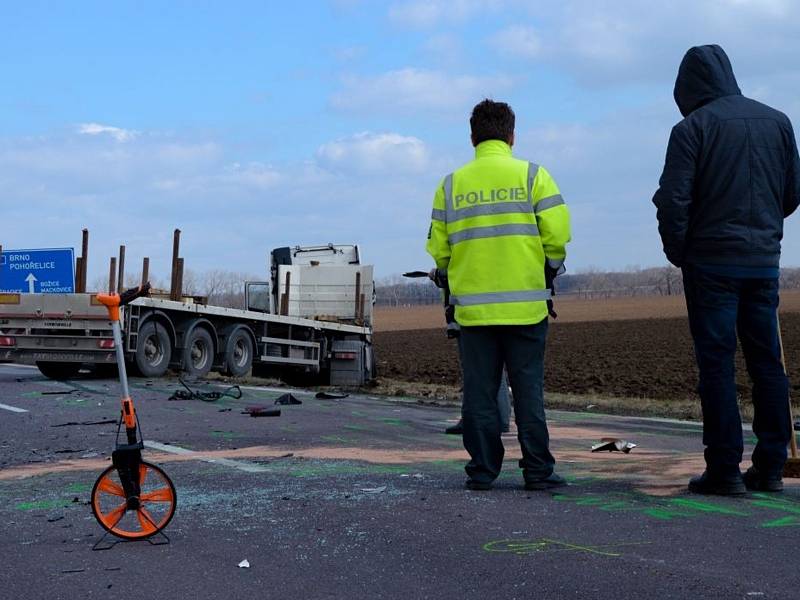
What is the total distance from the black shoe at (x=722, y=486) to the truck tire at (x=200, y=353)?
541 inches

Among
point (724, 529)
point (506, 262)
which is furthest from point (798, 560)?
point (506, 262)

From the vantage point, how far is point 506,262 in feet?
18.8

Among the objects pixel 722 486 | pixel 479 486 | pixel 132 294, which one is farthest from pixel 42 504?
pixel 722 486

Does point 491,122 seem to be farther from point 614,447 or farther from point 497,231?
point 614,447

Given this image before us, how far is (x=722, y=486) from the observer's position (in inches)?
216

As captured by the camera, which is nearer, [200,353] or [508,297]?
[508,297]

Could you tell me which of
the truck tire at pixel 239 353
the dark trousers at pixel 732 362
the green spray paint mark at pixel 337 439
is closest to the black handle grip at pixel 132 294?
the dark trousers at pixel 732 362

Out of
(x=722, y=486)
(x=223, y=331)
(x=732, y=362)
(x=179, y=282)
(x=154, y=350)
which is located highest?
(x=179, y=282)

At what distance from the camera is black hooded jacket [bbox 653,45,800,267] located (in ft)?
17.8

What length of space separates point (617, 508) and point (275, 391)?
11.5 m

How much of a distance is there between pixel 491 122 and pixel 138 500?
266 cm

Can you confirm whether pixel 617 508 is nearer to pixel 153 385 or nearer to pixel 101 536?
pixel 101 536

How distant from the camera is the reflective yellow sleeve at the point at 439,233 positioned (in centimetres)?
595

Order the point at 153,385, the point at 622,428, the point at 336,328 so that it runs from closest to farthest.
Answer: the point at 622,428 → the point at 153,385 → the point at 336,328
